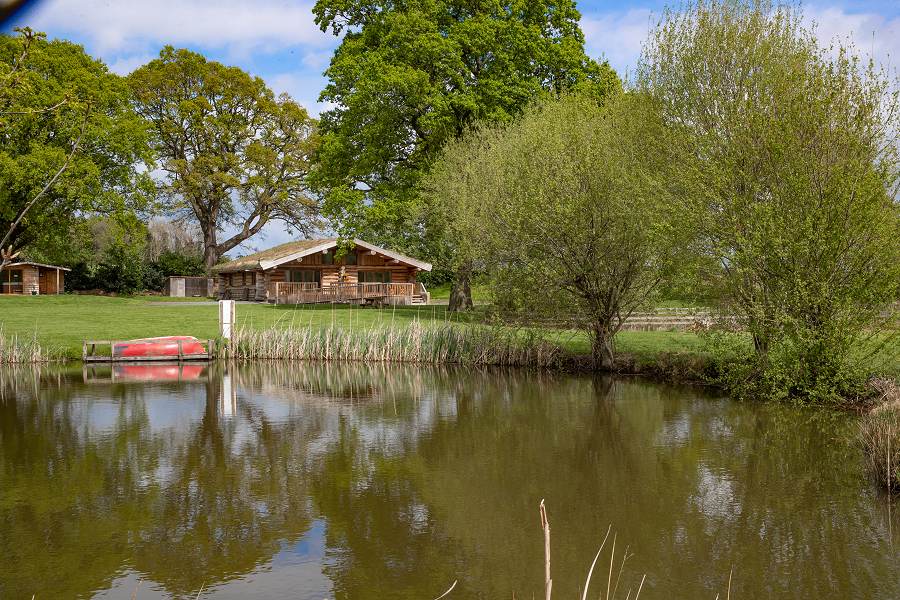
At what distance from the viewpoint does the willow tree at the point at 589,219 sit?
17781mm

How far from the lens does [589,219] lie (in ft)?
60.3

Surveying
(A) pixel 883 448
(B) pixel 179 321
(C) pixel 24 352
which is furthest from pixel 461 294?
A: (A) pixel 883 448

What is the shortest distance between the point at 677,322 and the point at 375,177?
14427mm

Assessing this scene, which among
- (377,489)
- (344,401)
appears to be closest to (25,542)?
(377,489)

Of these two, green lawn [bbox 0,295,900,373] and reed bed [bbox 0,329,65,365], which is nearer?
reed bed [bbox 0,329,65,365]

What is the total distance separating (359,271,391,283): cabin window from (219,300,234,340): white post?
933 inches

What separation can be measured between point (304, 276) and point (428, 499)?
38229 mm

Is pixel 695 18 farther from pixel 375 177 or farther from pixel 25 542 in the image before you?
pixel 375 177

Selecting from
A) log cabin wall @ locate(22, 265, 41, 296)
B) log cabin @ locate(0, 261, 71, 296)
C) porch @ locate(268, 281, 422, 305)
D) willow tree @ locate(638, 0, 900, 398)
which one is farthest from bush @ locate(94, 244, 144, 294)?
willow tree @ locate(638, 0, 900, 398)

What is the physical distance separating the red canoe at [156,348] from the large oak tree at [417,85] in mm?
10513

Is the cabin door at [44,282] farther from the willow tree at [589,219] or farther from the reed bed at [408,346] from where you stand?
the willow tree at [589,219]

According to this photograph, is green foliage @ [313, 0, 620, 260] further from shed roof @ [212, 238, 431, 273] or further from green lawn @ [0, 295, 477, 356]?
shed roof @ [212, 238, 431, 273]

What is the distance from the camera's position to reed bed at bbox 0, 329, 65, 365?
21359 mm

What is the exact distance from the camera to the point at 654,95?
18.1 m
